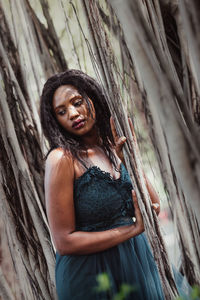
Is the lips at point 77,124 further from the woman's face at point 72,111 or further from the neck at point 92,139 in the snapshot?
the neck at point 92,139

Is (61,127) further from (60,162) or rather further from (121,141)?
(121,141)

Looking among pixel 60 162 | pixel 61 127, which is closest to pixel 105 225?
pixel 60 162

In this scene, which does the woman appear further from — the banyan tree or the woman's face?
the banyan tree

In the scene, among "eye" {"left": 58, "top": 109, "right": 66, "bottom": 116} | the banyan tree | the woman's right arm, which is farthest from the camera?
"eye" {"left": 58, "top": 109, "right": 66, "bottom": 116}

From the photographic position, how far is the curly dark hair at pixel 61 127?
4.67ft

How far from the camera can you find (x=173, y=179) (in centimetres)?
136

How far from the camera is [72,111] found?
4.55 feet

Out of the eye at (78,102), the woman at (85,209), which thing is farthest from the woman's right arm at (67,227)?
the eye at (78,102)

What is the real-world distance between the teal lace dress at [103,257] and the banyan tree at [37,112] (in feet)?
0.52

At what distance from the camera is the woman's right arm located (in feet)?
4.31

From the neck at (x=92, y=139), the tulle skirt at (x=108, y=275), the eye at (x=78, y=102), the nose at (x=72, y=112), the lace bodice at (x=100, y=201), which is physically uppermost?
the eye at (x=78, y=102)

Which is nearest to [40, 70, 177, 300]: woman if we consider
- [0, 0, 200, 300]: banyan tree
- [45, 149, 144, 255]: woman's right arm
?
[45, 149, 144, 255]: woman's right arm

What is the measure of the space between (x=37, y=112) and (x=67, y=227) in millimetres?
710

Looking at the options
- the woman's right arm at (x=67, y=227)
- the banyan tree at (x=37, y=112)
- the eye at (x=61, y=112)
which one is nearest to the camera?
the banyan tree at (x=37, y=112)
